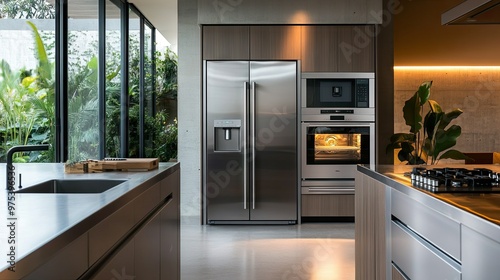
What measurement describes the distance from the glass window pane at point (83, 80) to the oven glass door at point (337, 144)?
7.72ft

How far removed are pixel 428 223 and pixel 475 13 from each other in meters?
1.19

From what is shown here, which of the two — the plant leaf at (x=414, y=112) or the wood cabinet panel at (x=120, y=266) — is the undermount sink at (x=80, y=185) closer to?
the wood cabinet panel at (x=120, y=266)

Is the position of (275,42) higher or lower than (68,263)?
higher

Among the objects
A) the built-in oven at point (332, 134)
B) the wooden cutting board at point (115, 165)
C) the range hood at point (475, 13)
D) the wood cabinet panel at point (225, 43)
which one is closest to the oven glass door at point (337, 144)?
the built-in oven at point (332, 134)

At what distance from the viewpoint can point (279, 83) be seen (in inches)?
222

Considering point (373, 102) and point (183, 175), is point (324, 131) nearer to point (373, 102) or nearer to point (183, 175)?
point (373, 102)

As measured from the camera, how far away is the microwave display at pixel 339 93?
5.70m

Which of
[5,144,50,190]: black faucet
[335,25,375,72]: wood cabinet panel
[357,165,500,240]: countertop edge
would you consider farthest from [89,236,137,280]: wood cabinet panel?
[335,25,375,72]: wood cabinet panel

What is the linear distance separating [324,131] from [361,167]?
256 cm

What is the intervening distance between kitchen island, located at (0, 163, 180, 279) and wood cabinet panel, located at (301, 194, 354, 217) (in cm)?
298

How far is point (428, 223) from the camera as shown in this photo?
1901 millimetres

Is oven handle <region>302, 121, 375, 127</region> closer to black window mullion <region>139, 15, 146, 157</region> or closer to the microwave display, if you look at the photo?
the microwave display

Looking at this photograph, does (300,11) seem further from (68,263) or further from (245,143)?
(68,263)

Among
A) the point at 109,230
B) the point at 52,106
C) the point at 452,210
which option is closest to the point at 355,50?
the point at 52,106
